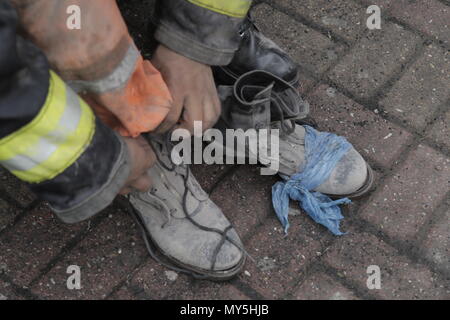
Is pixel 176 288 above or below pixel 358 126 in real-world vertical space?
below

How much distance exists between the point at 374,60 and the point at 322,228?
807mm

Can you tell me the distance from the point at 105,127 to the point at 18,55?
0.29 m

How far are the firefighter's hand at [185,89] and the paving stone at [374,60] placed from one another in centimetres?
77

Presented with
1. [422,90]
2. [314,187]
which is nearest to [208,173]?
[314,187]

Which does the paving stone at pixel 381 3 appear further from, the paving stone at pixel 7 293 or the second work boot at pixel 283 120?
the paving stone at pixel 7 293

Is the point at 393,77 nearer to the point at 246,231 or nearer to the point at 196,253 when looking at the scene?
the point at 246,231

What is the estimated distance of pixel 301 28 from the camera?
2.73 metres

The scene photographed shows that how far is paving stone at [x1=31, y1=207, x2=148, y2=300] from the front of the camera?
6.64ft

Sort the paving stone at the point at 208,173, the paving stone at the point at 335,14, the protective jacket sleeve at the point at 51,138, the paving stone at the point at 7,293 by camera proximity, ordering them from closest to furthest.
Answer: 1. the protective jacket sleeve at the point at 51,138
2. the paving stone at the point at 7,293
3. the paving stone at the point at 208,173
4. the paving stone at the point at 335,14

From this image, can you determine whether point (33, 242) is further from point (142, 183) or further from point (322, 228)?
point (322, 228)

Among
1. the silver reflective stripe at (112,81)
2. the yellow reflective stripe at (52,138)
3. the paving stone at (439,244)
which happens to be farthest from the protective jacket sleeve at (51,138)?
the paving stone at (439,244)

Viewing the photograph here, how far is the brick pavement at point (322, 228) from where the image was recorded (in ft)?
6.73

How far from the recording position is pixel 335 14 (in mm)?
2771

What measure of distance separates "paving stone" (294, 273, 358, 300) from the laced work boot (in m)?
0.71
